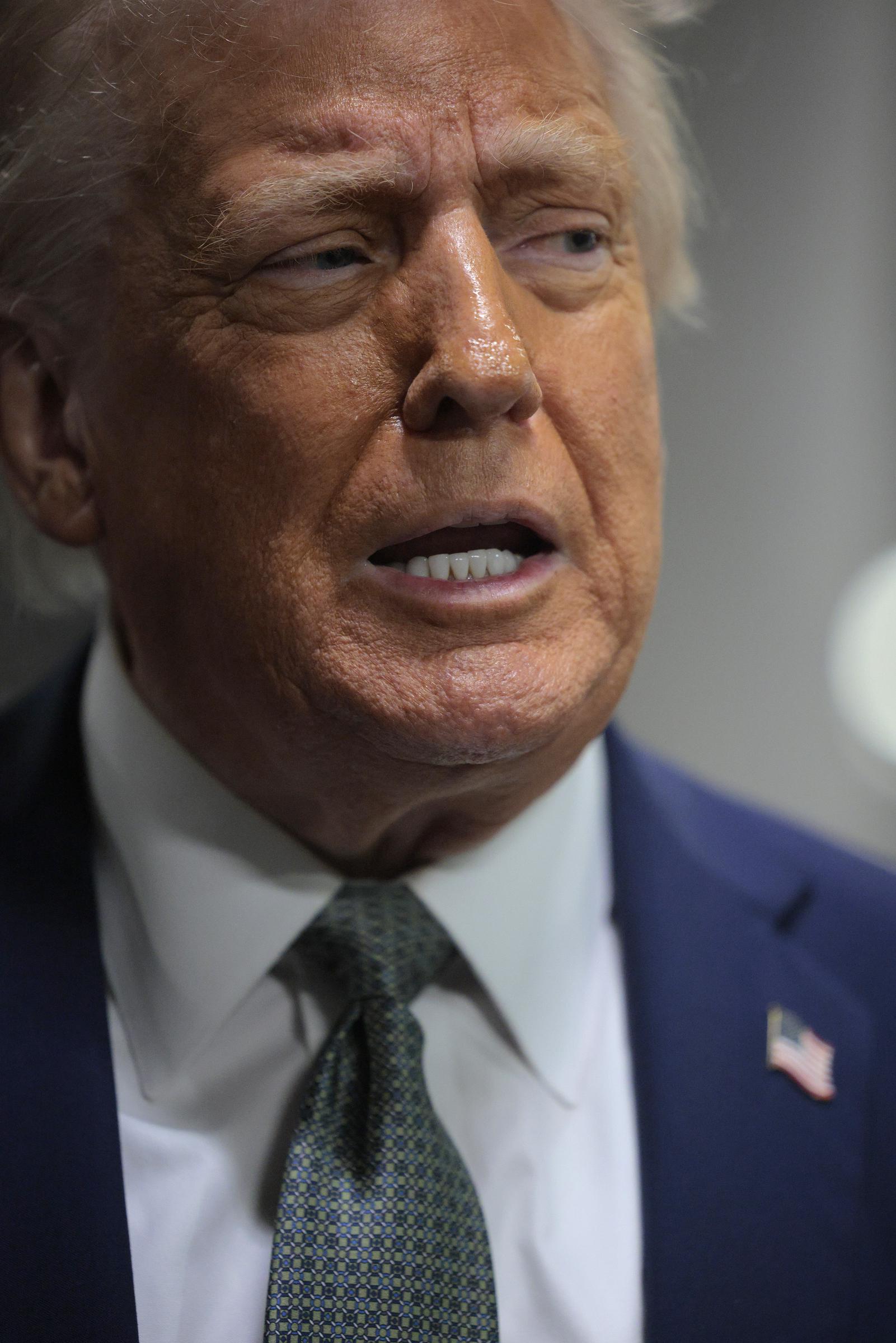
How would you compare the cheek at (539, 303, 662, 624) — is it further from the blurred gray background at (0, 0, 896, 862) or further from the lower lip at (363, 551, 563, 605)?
the blurred gray background at (0, 0, 896, 862)

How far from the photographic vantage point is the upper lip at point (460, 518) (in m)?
1.11

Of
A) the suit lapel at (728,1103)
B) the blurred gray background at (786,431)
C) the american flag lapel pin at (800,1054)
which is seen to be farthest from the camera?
the blurred gray background at (786,431)

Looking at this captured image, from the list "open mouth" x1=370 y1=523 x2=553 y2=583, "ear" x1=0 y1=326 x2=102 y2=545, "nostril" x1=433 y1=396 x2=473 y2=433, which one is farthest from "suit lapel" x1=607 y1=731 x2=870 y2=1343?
"ear" x1=0 y1=326 x2=102 y2=545

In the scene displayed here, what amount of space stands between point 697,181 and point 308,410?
2.82 feet

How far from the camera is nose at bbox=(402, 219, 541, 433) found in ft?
3.56

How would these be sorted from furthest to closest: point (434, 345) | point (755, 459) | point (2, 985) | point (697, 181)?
point (755, 459) < point (697, 181) < point (2, 985) < point (434, 345)

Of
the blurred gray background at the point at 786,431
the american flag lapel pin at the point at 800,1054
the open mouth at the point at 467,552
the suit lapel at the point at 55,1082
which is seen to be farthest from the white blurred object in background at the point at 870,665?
the suit lapel at the point at 55,1082

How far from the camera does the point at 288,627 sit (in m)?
1.14

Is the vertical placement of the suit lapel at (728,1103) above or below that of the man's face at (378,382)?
below

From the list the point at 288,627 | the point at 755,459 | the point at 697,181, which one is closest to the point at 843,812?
the point at 755,459

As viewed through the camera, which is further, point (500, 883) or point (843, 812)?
point (843, 812)

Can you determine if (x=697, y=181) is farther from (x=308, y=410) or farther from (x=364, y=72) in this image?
(x=308, y=410)

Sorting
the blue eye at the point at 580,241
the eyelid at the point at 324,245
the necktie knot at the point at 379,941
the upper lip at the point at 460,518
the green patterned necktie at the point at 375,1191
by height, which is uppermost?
the blue eye at the point at 580,241

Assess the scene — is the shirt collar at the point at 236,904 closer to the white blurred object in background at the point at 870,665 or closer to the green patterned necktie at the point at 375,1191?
the green patterned necktie at the point at 375,1191
